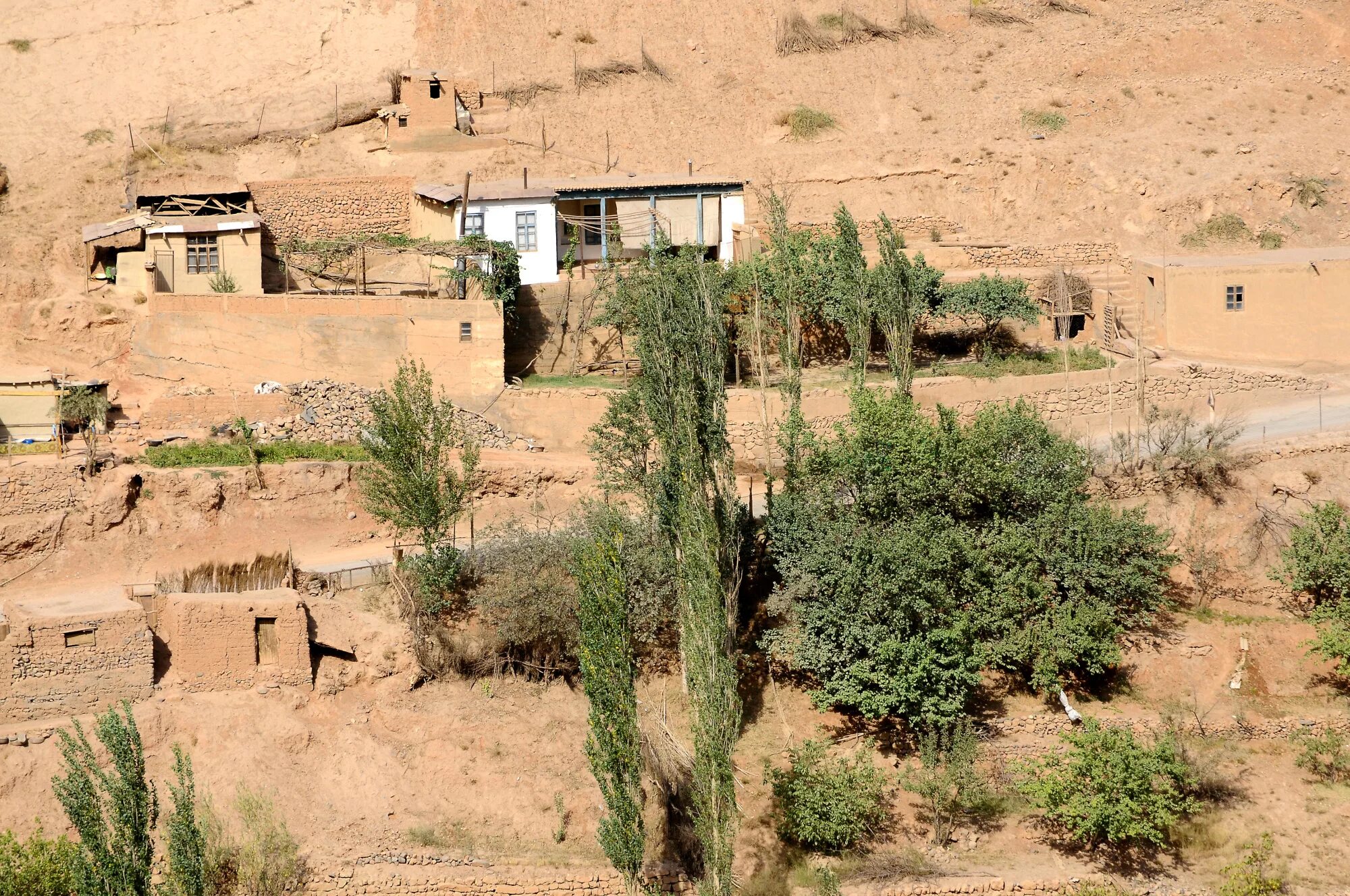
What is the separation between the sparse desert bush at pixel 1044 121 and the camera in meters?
34.5

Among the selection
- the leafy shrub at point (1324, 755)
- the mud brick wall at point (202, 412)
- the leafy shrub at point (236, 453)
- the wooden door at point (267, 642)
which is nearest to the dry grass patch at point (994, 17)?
the leafy shrub at point (236, 453)

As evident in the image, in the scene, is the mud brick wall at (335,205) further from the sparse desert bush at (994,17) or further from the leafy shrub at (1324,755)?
the leafy shrub at (1324,755)

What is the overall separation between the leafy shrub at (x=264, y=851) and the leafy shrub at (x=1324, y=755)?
38.7 feet

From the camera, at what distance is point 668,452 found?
1988 cm

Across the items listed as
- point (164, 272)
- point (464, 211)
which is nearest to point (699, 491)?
point (464, 211)

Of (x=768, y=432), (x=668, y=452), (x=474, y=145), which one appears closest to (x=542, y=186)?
(x=474, y=145)

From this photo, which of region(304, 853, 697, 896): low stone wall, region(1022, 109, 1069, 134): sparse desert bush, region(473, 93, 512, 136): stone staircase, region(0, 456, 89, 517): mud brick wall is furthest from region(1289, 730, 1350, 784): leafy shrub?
region(473, 93, 512, 136): stone staircase

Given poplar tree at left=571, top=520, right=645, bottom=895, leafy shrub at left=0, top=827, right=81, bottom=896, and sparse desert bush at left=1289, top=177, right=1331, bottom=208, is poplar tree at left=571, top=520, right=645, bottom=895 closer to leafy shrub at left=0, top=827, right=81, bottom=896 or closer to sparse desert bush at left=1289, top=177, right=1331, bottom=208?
leafy shrub at left=0, top=827, right=81, bottom=896

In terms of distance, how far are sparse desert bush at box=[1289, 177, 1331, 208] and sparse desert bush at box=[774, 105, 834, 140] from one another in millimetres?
9535

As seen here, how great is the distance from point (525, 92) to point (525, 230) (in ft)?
30.4

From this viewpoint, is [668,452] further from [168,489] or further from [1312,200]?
[1312,200]

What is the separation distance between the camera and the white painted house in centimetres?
2800

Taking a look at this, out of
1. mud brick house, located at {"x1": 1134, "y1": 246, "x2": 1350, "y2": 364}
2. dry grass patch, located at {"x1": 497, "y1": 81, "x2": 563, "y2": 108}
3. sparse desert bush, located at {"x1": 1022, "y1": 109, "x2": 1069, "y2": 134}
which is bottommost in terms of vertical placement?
mud brick house, located at {"x1": 1134, "y1": 246, "x2": 1350, "y2": 364}

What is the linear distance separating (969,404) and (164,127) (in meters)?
19.3
